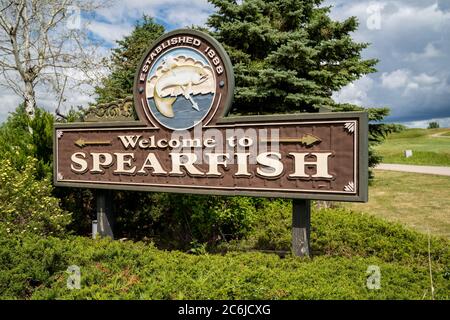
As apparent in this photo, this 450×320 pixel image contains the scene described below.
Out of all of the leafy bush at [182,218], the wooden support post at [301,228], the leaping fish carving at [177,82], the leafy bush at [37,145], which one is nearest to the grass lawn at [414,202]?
the leafy bush at [182,218]

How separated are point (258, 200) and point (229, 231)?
1.57 metres

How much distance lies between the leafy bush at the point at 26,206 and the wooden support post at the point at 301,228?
442 centimetres

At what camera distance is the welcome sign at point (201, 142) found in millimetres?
5238

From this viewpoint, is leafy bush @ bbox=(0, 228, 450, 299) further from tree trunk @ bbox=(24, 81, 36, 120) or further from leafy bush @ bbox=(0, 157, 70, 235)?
tree trunk @ bbox=(24, 81, 36, 120)

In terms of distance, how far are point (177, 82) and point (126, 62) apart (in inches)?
619

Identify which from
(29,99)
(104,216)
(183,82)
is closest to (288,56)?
(183,82)

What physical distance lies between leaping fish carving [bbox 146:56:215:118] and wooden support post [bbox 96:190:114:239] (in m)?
2.37

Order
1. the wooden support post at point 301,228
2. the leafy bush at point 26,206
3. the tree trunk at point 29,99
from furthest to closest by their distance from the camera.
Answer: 1. the tree trunk at point 29,99
2. the leafy bush at point 26,206
3. the wooden support post at point 301,228

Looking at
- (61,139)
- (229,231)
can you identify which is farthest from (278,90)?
(61,139)

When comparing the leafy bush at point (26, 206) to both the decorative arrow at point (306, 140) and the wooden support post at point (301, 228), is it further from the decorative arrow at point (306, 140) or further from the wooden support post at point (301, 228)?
the decorative arrow at point (306, 140)

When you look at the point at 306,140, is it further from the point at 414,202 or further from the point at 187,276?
the point at 414,202

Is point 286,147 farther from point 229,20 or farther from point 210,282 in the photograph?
point 229,20

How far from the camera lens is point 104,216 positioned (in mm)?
7602

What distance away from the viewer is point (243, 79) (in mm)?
12367
